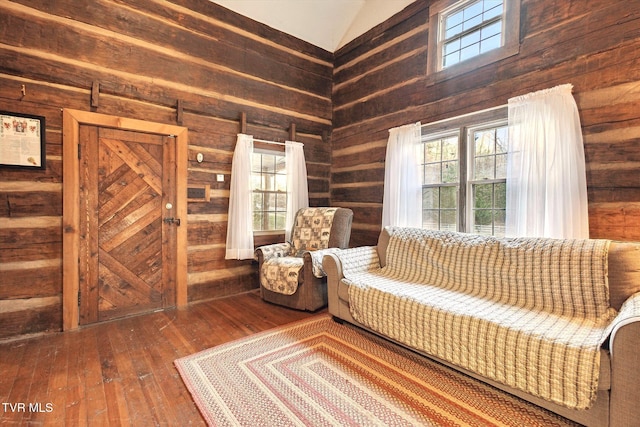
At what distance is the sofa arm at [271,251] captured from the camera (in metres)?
3.52

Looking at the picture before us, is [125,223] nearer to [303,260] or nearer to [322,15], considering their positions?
[303,260]

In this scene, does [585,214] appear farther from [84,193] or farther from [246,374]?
[84,193]

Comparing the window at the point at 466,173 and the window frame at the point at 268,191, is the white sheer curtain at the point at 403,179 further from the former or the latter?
the window frame at the point at 268,191

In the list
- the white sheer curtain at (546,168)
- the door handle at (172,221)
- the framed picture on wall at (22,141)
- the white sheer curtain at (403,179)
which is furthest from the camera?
the white sheer curtain at (403,179)

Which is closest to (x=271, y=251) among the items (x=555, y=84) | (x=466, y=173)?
(x=466, y=173)

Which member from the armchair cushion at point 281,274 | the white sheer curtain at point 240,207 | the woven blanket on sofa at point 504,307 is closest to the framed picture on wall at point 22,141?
the white sheer curtain at point 240,207

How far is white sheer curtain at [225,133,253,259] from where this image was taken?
144 inches

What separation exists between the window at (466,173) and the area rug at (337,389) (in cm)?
160

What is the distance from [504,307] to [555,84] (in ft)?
6.38

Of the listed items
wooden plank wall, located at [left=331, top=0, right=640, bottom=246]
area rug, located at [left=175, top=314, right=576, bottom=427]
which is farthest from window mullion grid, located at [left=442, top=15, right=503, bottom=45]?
area rug, located at [left=175, top=314, right=576, bottom=427]

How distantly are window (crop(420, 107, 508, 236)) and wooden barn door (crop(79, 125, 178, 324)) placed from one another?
2.96m

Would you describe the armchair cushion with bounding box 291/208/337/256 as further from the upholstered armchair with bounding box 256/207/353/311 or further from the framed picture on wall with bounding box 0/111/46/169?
the framed picture on wall with bounding box 0/111/46/169

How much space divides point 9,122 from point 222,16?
7.94 feet

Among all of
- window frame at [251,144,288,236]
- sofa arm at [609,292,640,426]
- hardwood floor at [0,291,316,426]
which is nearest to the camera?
sofa arm at [609,292,640,426]
